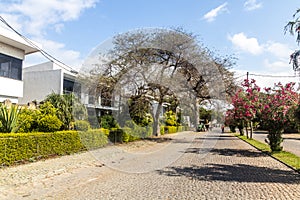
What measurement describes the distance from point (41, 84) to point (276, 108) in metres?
19.8

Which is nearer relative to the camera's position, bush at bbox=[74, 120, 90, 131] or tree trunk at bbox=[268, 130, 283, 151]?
bush at bbox=[74, 120, 90, 131]

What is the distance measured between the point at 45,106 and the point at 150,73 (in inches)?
306

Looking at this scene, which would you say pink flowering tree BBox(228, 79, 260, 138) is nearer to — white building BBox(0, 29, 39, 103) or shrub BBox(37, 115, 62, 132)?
shrub BBox(37, 115, 62, 132)

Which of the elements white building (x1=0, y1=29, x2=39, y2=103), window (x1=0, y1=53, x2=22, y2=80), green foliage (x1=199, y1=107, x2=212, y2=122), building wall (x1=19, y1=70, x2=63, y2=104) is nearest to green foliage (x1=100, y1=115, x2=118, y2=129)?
white building (x1=0, y1=29, x2=39, y2=103)

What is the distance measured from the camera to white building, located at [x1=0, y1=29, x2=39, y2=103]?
17.0m

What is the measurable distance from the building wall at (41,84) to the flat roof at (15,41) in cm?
506

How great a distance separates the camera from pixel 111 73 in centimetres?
1877

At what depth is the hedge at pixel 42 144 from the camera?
30.4 ft

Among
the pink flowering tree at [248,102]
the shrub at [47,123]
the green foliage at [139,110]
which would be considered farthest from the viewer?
the green foliage at [139,110]

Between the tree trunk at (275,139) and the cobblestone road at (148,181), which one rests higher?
the tree trunk at (275,139)

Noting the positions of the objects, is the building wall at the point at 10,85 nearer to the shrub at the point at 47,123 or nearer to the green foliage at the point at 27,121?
the green foliage at the point at 27,121

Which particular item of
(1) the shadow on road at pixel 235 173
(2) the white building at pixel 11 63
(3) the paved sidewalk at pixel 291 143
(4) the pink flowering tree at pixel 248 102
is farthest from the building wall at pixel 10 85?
(3) the paved sidewalk at pixel 291 143

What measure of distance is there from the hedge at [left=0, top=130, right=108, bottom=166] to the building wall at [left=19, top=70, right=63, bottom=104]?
36.7ft

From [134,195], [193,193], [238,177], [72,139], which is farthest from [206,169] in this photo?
[72,139]
